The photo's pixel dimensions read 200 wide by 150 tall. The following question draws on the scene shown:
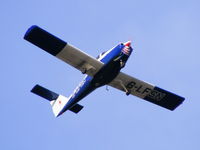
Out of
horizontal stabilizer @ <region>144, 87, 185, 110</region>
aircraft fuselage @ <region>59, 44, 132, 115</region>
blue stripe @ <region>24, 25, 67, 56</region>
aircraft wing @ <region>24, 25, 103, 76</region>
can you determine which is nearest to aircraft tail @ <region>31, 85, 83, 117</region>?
aircraft fuselage @ <region>59, 44, 132, 115</region>

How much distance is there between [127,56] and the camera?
29.9 metres

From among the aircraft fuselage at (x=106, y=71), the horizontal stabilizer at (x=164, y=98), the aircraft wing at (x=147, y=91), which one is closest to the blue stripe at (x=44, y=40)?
the aircraft fuselage at (x=106, y=71)

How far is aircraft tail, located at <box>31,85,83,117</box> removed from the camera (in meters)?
34.2

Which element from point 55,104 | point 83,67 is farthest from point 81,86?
point 55,104

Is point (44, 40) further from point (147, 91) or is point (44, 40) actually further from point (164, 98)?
point (164, 98)

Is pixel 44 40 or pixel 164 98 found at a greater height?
pixel 44 40

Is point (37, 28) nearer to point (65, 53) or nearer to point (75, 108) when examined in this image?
point (65, 53)

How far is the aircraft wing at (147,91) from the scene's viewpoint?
106 ft

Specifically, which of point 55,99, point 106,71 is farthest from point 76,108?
point 106,71

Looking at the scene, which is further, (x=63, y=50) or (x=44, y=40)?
(x=63, y=50)

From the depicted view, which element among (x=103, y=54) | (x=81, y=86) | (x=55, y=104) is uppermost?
(x=103, y=54)

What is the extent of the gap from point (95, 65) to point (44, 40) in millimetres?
2843

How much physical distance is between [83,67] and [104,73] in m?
1.15

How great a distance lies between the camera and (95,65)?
30438 mm
